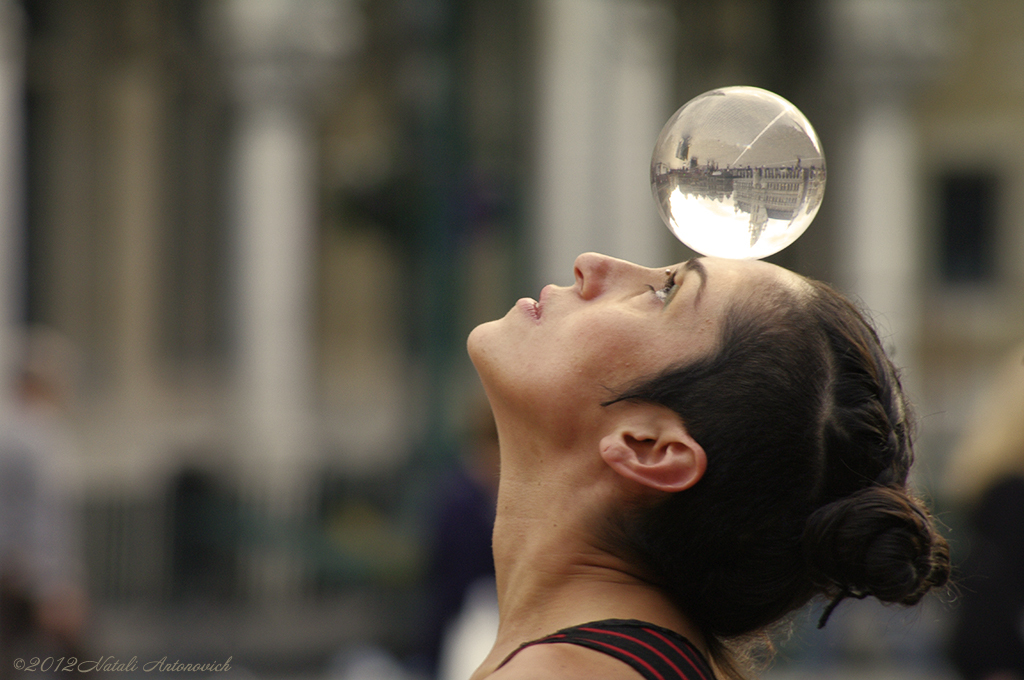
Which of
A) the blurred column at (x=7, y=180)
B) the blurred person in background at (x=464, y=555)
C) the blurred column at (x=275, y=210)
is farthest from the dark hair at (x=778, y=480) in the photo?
the blurred column at (x=275, y=210)

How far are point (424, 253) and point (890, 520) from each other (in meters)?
4.42

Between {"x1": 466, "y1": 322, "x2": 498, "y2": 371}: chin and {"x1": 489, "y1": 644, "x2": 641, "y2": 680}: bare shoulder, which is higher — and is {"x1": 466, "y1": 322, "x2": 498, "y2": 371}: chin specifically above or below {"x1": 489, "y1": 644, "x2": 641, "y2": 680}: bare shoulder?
above

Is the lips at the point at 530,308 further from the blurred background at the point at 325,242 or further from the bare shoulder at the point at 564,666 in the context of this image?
the blurred background at the point at 325,242

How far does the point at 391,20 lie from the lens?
15602 mm

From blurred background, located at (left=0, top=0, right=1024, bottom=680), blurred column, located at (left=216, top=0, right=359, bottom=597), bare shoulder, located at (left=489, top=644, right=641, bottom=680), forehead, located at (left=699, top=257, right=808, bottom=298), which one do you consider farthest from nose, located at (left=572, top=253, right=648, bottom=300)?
blurred column, located at (left=216, top=0, right=359, bottom=597)

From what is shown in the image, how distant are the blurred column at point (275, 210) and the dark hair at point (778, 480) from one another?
10.9m

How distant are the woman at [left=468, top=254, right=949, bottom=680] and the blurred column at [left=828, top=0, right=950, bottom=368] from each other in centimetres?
1226

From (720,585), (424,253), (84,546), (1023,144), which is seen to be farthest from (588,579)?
(1023,144)

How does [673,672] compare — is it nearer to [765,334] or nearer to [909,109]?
[765,334]

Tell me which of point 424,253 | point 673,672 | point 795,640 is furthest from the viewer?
point 795,640

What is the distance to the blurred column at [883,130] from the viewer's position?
45.6 feet

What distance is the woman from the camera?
174 centimetres

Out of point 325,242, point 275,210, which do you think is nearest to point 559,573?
point 275,210

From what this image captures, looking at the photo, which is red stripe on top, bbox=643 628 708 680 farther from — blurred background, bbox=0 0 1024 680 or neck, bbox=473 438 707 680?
blurred background, bbox=0 0 1024 680
